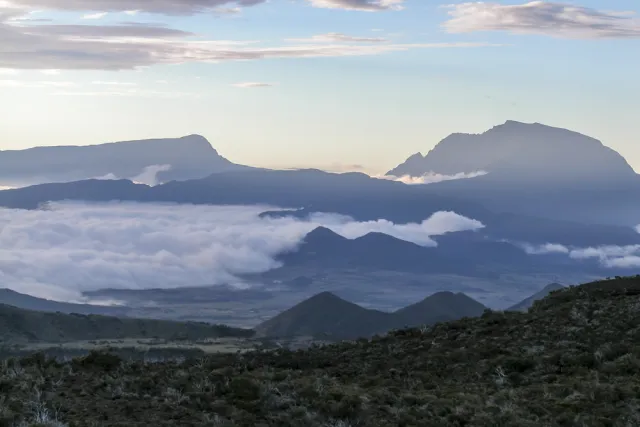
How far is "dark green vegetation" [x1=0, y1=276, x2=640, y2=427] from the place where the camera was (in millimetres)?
17453

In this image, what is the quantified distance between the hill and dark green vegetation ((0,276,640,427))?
10291cm

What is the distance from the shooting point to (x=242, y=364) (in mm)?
26094

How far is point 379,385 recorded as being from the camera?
22109 millimetres

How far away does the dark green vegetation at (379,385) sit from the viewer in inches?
687

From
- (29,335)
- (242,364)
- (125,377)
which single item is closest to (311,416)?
Result: (125,377)

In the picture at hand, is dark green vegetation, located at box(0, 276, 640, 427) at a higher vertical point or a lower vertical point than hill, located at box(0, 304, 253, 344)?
higher

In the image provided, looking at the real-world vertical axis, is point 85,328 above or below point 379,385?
below

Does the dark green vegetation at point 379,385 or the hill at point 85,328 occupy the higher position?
the dark green vegetation at point 379,385

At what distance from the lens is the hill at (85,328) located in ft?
420

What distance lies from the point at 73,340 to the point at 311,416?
389 ft

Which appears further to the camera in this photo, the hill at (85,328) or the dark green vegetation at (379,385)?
the hill at (85,328)

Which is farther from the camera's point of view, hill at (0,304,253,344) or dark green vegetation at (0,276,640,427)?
hill at (0,304,253,344)

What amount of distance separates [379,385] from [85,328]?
406 ft

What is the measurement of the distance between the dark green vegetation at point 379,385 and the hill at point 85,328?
10291 centimetres
